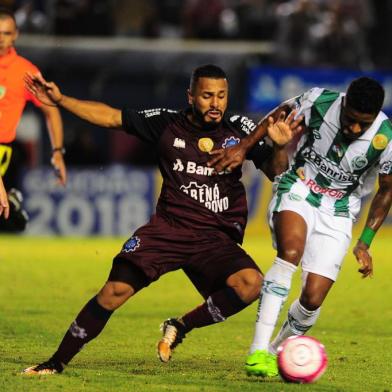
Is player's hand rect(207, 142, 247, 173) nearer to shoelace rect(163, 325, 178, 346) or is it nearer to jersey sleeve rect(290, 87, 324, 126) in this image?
jersey sleeve rect(290, 87, 324, 126)

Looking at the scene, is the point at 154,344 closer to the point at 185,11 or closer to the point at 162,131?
the point at 162,131

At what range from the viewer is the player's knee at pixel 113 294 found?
841cm

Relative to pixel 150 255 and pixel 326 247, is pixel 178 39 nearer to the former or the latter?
pixel 326 247

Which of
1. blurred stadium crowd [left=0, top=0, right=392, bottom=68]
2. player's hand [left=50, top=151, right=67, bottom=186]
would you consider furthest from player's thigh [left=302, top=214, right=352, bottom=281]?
blurred stadium crowd [left=0, top=0, right=392, bottom=68]

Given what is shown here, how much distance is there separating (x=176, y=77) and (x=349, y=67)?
3.71m

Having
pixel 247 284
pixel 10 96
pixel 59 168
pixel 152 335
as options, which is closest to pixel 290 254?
pixel 247 284

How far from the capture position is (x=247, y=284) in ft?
28.4

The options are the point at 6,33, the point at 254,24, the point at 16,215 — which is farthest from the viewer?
the point at 254,24

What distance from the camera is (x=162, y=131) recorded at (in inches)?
352

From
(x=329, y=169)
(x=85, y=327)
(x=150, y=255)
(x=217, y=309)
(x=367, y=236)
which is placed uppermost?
(x=329, y=169)

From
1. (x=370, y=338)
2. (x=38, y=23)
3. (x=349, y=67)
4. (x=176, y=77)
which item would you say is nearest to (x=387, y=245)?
(x=349, y=67)

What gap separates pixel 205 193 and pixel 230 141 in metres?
0.40

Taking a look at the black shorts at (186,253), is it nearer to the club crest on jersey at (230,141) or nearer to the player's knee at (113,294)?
the player's knee at (113,294)

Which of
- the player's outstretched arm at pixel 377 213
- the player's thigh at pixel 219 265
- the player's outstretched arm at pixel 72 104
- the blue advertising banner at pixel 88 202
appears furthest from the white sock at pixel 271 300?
the blue advertising banner at pixel 88 202
